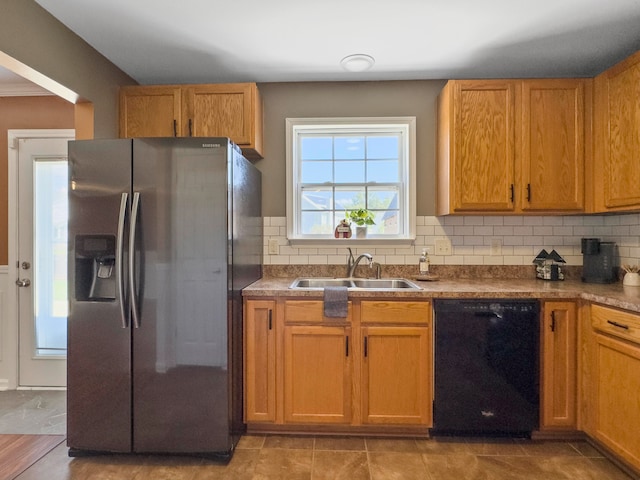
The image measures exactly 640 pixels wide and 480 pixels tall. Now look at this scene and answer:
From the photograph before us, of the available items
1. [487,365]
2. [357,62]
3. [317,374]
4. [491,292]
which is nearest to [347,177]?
[357,62]

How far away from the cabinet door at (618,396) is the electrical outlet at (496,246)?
891mm

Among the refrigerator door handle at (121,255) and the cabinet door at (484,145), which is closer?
the refrigerator door handle at (121,255)

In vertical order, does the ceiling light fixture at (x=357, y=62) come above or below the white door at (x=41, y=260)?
above

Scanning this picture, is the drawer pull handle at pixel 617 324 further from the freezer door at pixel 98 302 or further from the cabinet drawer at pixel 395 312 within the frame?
the freezer door at pixel 98 302

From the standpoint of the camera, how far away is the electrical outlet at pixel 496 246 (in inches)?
108

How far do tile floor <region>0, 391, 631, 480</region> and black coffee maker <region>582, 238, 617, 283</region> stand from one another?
1.08m

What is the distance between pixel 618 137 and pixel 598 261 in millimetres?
836

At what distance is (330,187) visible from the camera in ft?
9.52

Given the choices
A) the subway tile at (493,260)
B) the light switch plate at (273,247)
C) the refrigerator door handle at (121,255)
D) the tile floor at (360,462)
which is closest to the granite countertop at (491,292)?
the subway tile at (493,260)

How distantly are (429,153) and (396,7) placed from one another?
3.73 ft

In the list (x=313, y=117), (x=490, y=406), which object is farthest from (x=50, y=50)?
(x=490, y=406)

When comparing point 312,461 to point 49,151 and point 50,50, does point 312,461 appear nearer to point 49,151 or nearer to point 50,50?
point 50,50

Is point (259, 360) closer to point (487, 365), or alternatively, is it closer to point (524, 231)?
point (487, 365)

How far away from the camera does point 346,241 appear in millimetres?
2803
